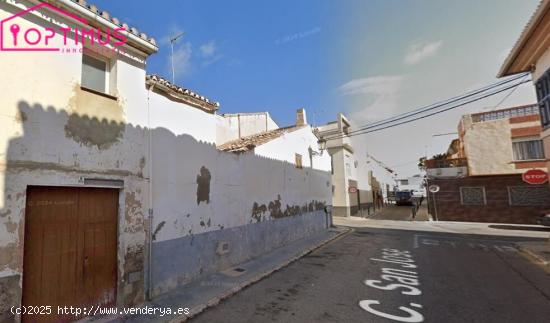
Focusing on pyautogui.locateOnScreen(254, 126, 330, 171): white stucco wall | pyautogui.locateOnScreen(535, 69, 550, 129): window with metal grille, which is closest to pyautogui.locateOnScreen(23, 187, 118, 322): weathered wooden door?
pyautogui.locateOnScreen(254, 126, 330, 171): white stucco wall

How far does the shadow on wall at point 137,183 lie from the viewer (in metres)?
4.11

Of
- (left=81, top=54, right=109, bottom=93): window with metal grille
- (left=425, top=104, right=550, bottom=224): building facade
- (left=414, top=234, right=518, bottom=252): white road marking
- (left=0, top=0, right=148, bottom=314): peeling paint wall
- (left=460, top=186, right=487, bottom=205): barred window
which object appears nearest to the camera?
(left=0, top=0, right=148, bottom=314): peeling paint wall

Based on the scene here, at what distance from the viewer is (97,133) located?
5.17m

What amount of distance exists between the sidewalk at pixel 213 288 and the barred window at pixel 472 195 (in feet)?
57.0

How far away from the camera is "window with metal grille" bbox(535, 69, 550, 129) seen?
938 centimetres

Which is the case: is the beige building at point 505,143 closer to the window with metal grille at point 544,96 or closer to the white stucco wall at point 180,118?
the window with metal grille at point 544,96

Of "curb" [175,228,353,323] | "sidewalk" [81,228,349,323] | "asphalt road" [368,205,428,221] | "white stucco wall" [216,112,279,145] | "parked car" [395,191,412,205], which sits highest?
"white stucco wall" [216,112,279,145]

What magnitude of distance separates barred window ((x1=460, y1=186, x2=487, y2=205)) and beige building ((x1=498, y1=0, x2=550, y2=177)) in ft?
40.9

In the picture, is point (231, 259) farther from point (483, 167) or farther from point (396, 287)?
point (483, 167)

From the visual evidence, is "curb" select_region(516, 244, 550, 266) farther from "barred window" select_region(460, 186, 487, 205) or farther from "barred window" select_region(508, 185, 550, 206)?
"barred window" select_region(508, 185, 550, 206)

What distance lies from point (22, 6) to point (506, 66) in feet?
47.1

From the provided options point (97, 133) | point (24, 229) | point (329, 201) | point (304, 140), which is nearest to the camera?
point (24, 229)

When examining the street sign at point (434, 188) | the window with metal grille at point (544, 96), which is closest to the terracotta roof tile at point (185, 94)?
the window with metal grille at point (544, 96)

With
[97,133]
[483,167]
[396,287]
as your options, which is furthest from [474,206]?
[97,133]
